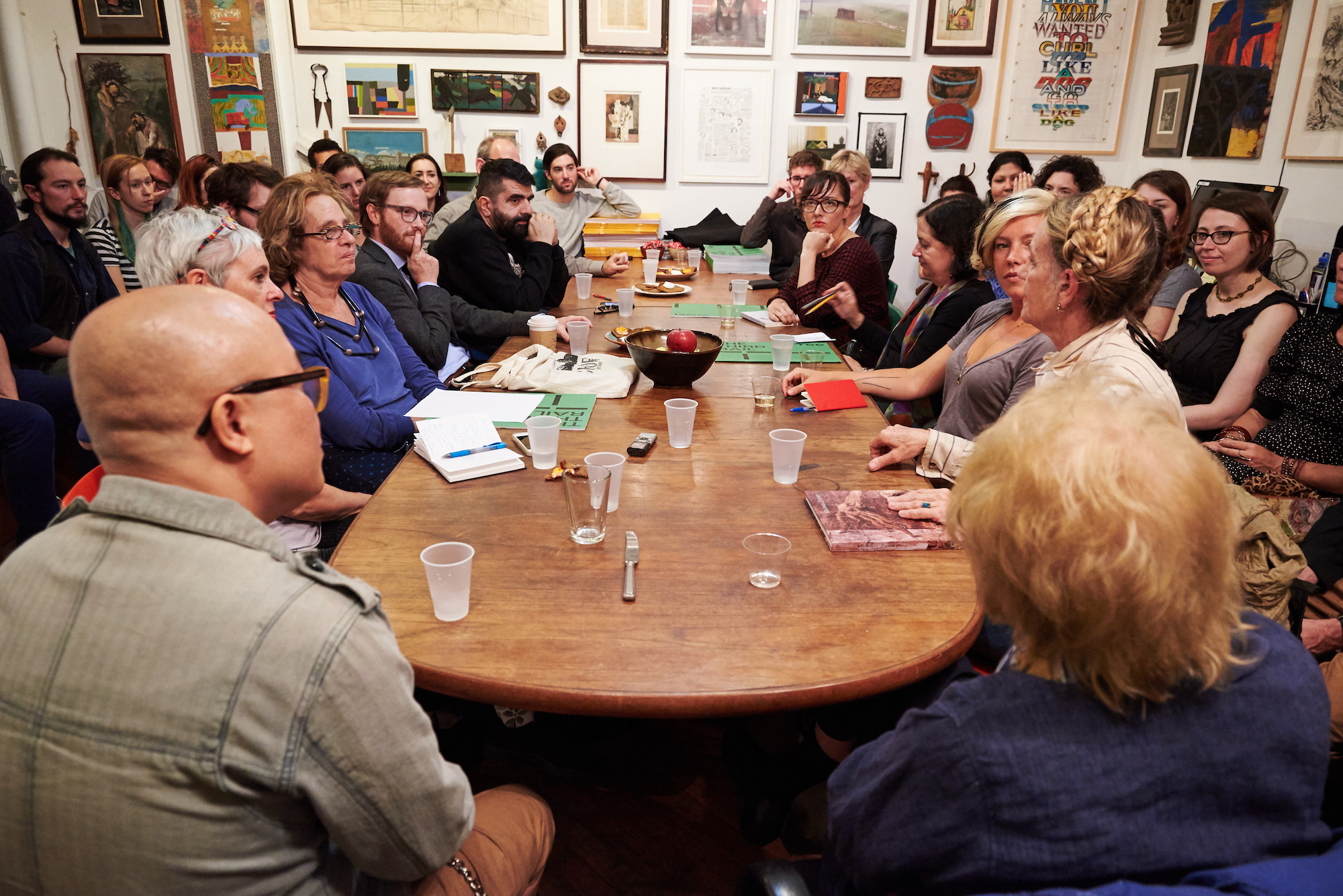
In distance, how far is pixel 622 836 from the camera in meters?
2.00

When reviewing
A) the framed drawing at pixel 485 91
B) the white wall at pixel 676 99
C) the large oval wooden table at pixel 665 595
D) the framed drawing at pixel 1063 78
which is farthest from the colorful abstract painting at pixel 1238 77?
the framed drawing at pixel 485 91

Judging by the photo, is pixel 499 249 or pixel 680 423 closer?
pixel 680 423

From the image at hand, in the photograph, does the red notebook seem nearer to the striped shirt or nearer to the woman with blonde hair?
the woman with blonde hair

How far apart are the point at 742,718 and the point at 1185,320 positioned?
276 cm

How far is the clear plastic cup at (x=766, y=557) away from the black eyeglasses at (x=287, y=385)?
2.58 feet

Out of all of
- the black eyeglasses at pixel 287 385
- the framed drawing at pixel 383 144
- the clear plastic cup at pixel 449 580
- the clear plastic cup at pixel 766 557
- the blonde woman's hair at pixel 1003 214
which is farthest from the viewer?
the framed drawing at pixel 383 144

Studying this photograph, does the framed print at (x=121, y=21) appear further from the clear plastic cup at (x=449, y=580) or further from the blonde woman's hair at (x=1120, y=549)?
the blonde woman's hair at (x=1120, y=549)

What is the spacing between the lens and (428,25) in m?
5.71

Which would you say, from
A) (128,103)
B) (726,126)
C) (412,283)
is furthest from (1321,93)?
(128,103)

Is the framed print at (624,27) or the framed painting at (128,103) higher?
the framed print at (624,27)

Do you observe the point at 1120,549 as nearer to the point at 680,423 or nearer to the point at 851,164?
the point at 680,423

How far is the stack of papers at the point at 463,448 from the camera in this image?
6.23ft

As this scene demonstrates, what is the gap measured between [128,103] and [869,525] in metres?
6.45

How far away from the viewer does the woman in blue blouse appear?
A: 7.62 feet
